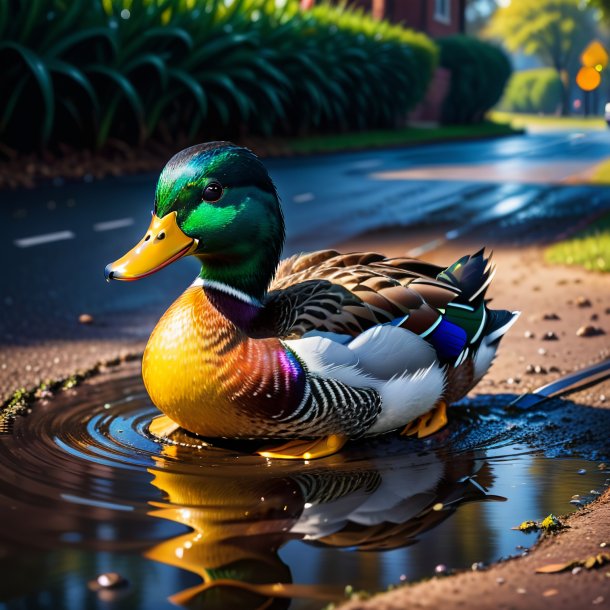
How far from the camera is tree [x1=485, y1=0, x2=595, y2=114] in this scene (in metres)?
77.2

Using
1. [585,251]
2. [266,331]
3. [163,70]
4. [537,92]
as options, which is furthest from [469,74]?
[537,92]

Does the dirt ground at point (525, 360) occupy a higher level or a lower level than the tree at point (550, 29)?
lower

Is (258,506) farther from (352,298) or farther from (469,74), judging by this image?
(469,74)

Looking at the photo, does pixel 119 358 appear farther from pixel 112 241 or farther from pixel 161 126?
pixel 161 126

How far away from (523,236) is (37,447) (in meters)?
7.37

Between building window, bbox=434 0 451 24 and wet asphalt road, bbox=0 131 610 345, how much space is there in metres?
23.1

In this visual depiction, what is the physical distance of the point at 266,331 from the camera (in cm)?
425

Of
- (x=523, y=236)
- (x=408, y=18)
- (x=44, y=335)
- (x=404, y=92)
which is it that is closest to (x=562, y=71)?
(x=408, y=18)

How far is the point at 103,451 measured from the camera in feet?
14.7

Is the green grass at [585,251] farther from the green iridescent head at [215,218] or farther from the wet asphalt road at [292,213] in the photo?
the green iridescent head at [215,218]

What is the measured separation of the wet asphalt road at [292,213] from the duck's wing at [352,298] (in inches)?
109

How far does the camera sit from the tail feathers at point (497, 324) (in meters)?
4.89

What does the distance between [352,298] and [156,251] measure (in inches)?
30.5

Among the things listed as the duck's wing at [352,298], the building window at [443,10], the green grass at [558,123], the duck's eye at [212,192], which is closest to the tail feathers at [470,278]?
the duck's wing at [352,298]
